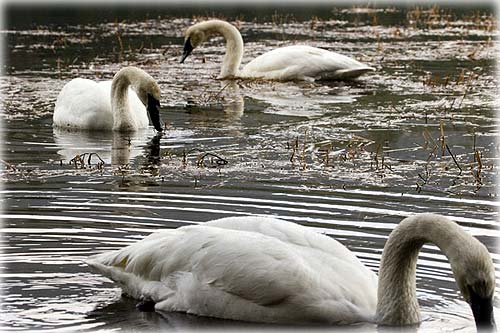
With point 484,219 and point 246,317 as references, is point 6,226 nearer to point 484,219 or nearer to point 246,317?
point 246,317

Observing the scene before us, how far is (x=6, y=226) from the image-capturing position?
8.56 m

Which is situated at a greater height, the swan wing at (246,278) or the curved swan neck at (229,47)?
the curved swan neck at (229,47)

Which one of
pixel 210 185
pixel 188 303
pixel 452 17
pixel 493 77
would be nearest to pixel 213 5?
pixel 452 17

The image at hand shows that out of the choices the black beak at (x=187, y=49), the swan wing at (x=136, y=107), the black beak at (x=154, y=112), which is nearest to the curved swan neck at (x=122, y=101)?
A: the swan wing at (x=136, y=107)

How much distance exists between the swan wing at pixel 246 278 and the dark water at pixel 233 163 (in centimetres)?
11

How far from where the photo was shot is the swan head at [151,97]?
44.0 feet

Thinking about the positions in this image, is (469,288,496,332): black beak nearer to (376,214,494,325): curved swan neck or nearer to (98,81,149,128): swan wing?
(376,214,494,325): curved swan neck

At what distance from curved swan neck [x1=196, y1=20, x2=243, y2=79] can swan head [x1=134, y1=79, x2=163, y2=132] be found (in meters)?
4.37

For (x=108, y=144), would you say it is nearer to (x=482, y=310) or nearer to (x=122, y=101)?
(x=122, y=101)

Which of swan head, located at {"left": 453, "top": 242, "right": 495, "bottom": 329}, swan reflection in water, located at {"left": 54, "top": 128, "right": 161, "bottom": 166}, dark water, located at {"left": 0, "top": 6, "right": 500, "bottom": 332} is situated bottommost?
swan reflection in water, located at {"left": 54, "top": 128, "right": 161, "bottom": 166}

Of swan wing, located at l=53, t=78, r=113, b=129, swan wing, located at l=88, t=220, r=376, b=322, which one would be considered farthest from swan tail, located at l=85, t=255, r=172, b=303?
swan wing, located at l=53, t=78, r=113, b=129

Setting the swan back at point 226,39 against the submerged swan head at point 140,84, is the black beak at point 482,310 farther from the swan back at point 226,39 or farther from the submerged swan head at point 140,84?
the swan back at point 226,39

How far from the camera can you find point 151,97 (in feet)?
44.7

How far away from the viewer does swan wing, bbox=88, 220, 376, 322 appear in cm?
656
